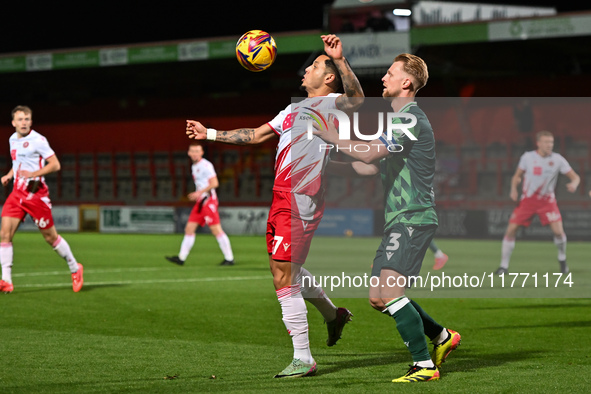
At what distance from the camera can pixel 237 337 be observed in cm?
739

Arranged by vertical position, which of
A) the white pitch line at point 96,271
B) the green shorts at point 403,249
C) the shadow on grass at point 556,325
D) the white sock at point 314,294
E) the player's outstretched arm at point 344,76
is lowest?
the white pitch line at point 96,271

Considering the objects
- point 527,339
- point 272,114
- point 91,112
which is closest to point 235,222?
point 272,114

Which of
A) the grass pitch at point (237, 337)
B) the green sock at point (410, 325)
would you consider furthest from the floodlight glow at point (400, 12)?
the green sock at point (410, 325)

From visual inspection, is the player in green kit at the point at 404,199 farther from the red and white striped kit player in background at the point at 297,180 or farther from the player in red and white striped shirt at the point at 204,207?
the player in red and white striped shirt at the point at 204,207

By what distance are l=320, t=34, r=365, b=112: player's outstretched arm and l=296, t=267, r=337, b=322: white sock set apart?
1.24 metres

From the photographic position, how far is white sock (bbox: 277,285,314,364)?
558 centimetres

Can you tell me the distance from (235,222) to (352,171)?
2301 centimetres

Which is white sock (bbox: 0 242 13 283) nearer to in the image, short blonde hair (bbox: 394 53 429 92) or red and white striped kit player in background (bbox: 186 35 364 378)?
red and white striped kit player in background (bbox: 186 35 364 378)

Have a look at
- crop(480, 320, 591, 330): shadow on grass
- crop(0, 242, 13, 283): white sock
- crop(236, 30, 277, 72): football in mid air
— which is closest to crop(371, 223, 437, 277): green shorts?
crop(236, 30, 277, 72): football in mid air

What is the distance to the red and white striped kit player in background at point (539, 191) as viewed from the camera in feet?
43.8

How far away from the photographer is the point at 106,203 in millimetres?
36844

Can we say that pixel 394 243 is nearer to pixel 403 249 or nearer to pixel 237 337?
pixel 403 249

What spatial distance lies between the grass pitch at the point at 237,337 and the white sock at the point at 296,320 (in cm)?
19

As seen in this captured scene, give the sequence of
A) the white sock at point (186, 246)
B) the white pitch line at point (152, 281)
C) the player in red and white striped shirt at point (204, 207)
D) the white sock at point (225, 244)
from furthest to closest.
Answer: the white sock at point (225, 244), the player in red and white striped shirt at point (204, 207), the white sock at point (186, 246), the white pitch line at point (152, 281)
